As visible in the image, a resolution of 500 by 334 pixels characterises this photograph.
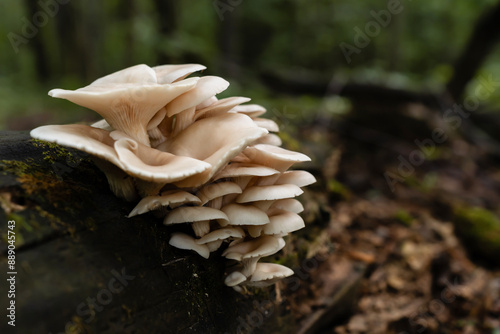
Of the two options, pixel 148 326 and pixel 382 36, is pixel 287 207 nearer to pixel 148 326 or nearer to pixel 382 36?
pixel 148 326

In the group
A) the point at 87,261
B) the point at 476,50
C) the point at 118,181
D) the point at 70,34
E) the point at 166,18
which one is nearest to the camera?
the point at 87,261

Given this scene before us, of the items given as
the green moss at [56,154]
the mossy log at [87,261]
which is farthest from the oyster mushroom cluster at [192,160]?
the green moss at [56,154]

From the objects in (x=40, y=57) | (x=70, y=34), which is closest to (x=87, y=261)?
(x=70, y=34)

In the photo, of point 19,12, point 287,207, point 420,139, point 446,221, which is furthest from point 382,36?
point 19,12

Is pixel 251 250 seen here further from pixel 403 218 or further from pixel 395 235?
pixel 403 218

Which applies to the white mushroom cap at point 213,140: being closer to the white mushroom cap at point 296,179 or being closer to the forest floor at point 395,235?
the white mushroom cap at point 296,179
